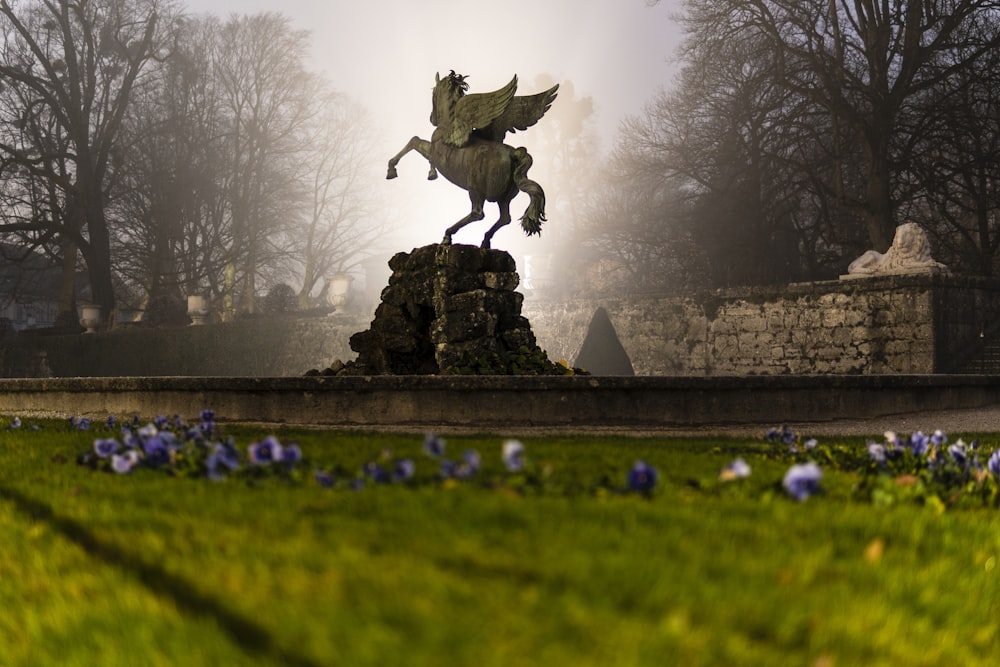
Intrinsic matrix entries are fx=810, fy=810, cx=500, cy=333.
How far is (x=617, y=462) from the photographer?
3801mm

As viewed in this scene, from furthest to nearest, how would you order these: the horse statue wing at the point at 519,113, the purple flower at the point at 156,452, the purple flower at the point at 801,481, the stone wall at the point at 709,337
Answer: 1. the stone wall at the point at 709,337
2. the horse statue wing at the point at 519,113
3. the purple flower at the point at 156,452
4. the purple flower at the point at 801,481

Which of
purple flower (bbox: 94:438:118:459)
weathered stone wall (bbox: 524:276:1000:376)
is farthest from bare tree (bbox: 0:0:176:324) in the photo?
purple flower (bbox: 94:438:118:459)

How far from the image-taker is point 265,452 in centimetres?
337

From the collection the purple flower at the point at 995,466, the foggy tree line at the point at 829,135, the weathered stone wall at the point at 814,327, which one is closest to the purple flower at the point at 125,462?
the purple flower at the point at 995,466

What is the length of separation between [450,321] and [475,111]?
2468mm

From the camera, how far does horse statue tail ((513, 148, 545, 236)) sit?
9.12 metres

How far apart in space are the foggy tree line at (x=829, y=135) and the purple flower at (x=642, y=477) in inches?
686

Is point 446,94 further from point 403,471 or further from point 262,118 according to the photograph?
point 262,118

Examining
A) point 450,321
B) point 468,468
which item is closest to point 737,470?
point 468,468

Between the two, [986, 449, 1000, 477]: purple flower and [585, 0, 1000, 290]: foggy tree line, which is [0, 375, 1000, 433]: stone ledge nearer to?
[986, 449, 1000, 477]: purple flower

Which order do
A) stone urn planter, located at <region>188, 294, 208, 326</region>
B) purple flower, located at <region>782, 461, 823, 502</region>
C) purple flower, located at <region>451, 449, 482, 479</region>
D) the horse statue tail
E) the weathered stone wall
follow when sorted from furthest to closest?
stone urn planter, located at <region>188, 294, 208, 326</region>
the weathered stone wall
the horse statue tail
purple flower, located at <region>451, 449, 482, 479</region>
purple flower, located at <region>782, 461, 823, 502</region>

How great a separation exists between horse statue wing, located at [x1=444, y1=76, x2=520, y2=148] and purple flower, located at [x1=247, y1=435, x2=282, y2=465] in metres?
6.52

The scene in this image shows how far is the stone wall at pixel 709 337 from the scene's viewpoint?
14.1 m

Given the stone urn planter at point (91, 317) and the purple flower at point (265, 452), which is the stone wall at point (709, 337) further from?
the purple flower at point (265, 452)
